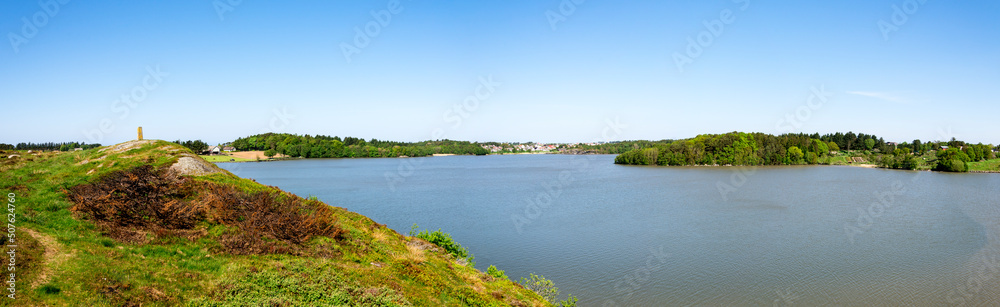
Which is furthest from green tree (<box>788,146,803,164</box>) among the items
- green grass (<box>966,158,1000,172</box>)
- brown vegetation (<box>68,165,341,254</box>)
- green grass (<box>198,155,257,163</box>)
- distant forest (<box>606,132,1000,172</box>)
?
green grass (<box>198,155,257,163</box>)

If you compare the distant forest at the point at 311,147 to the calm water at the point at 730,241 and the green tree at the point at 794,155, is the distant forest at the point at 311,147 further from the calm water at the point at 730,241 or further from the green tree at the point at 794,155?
→ the green tree at the point at 794,155

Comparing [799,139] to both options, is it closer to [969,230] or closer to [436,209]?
[969,230]

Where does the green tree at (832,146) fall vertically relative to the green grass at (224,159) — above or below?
above

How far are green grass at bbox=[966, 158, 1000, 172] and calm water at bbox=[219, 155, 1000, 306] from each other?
47420mm

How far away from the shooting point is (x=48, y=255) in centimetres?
705

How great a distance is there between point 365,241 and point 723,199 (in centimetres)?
3792

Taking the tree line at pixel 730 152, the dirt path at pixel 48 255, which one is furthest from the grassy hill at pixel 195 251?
the tree line at pixel 730 152

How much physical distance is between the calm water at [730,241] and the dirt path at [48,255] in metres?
13.6

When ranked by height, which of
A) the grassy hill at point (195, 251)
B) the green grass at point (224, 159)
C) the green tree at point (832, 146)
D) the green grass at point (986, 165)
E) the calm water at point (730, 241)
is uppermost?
the green tree at point (832, 146)

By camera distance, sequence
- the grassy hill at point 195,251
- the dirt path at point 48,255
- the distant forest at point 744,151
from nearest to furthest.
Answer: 1. the dirt path at point 48,255
2. the grassy hill at point 195,251
3. the distant forest at point 744,151

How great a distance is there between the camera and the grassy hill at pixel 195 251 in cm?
688

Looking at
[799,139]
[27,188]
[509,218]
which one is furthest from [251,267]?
[799,139]

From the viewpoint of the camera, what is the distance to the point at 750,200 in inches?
1594

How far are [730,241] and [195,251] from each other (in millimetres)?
23954
